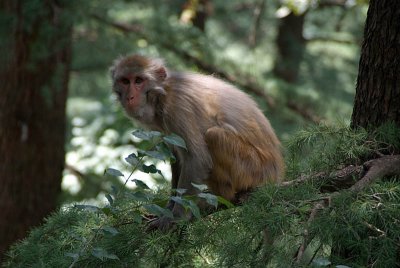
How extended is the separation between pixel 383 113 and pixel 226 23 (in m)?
13.4

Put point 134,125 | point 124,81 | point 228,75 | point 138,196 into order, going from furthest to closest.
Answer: point 228,75 → point 134,125 → point 124,81 → point 138,196

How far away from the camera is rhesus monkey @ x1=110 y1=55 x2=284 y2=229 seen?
486cm

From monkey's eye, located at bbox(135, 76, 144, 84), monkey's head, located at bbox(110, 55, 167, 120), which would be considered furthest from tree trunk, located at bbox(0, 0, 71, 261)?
monkey's eye, located at bbox(135, 76, 144, 84)

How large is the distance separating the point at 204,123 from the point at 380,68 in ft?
4.65

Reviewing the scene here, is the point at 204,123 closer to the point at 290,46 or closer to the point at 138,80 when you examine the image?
the point at 138,80

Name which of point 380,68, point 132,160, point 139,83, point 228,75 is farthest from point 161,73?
point 228,75

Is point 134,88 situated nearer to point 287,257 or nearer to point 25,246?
point 25,246

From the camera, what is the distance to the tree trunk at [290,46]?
43.7 feet

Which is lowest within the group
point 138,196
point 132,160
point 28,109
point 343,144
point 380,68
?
point 28,109

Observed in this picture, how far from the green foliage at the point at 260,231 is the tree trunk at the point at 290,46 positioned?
942 centimetres

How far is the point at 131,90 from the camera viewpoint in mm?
5137

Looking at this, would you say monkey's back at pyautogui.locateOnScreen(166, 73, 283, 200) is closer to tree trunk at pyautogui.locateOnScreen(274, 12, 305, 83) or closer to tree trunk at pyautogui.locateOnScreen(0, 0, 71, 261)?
tree trunk at pyautogui.locateOnScreen(0, 0, 71, 261)

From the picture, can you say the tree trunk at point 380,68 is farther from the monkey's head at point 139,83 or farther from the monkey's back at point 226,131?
the monkey's head at point 139,83

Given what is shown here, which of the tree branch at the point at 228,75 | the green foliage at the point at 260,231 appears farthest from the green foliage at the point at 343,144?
the tree branch at the point at 228,75
